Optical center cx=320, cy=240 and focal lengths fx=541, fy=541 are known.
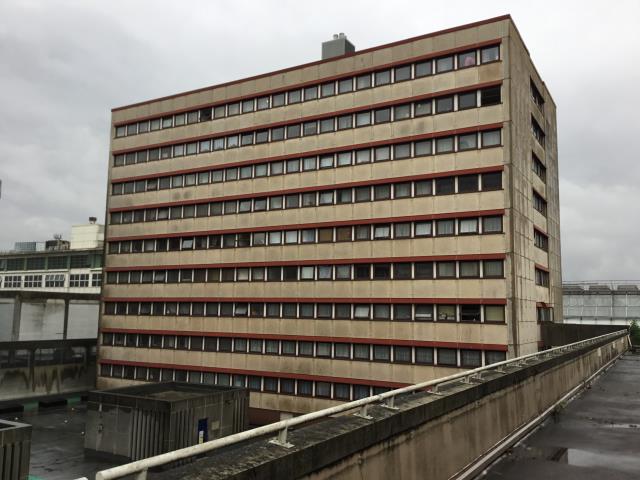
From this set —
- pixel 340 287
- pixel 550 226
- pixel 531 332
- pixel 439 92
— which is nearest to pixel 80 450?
pixel 340 287

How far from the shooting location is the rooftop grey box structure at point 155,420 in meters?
33.8

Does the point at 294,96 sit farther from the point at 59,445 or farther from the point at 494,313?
the point at 59,445

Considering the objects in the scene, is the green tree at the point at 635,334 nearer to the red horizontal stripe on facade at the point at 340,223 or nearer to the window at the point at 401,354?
the window at the point at 401,354

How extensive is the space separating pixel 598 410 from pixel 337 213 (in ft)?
90.6

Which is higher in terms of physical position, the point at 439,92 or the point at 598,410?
the point at 439,92

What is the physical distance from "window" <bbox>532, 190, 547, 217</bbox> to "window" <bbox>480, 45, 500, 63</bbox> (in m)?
10.6

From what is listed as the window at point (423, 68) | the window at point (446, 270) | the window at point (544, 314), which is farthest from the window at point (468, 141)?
the window at point (544, 314)

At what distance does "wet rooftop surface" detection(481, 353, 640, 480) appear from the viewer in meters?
9.45

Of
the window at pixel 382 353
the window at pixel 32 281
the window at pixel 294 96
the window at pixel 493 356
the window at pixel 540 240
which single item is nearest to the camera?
the window at pixel 493 356

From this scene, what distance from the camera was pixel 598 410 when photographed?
15820 millimetres

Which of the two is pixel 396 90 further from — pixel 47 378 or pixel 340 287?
pixel 47 378

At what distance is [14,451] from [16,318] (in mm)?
40683

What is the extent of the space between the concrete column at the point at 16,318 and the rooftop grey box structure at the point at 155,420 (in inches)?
920

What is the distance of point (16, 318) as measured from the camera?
55.8 m
